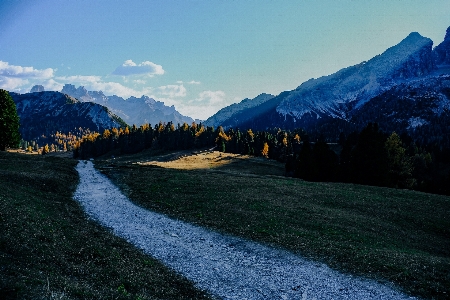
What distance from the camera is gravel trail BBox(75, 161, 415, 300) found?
17016mm

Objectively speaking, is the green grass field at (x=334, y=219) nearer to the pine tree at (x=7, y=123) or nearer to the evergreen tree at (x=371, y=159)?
the evergreen tree at (x=371, y=159)

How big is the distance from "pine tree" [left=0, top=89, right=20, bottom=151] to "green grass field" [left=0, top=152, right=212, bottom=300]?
179ft

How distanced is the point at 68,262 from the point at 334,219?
2687cm

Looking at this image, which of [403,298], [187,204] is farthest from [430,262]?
[187,204]

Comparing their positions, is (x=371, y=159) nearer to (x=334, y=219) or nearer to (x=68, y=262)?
(x=334, y=219)

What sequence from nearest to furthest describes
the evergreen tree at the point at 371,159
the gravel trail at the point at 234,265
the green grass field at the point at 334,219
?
the gravel trail at the point at 234,265 → the green grass field at the point at 334,219 → the evergreen tree at the point at 371,159

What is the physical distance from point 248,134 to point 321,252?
166449mm

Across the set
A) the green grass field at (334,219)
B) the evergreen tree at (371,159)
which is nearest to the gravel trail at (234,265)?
the green grass field at (334,219)

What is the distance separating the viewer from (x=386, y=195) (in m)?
47.9

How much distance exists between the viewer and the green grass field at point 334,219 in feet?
68.3

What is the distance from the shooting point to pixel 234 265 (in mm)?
20203

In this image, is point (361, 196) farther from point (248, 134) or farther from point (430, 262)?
point (248, 134)

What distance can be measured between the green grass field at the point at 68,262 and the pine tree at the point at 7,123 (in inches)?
2151

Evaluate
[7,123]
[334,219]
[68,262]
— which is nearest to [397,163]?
[334,219]
